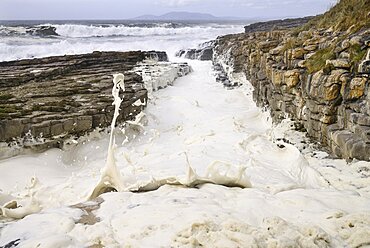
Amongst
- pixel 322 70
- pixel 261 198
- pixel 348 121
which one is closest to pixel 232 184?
pixel 261 198

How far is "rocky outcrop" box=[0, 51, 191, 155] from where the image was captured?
843cm

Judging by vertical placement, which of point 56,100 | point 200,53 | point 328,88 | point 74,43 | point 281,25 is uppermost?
point 328,88

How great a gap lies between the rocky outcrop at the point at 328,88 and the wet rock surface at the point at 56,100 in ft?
14.0

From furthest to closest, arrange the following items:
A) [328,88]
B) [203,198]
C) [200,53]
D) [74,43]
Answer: [74,43], [200,53], [328,88], [203,198]

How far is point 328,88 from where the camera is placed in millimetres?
6590

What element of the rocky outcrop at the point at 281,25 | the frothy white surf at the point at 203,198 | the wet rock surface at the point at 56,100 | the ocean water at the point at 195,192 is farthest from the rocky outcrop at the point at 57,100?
the rocky outcrop at the point at 281,25

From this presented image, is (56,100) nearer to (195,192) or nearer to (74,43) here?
(195,192)

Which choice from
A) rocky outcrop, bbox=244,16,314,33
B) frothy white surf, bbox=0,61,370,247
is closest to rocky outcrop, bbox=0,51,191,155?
frothy white surf, bbox=0,61,370,247

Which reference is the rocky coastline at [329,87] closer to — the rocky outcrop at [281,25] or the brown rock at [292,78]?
the brown rock at [292,78]

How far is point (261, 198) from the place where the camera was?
4332 mm

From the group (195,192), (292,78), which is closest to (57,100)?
(292,78)

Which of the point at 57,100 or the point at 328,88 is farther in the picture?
the point at 57,100

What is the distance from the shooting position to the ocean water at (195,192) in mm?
3447

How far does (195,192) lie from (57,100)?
264 inches
